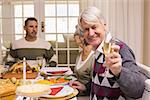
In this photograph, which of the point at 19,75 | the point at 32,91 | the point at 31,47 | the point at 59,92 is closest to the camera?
the point at 32,91

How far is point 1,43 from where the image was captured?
14.1 ft

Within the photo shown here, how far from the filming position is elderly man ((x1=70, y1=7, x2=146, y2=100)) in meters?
1.26

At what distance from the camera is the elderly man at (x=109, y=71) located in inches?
49.7

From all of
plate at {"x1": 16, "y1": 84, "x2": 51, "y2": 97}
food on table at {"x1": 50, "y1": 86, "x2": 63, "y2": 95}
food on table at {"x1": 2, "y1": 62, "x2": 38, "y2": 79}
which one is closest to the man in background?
food on table at {"x1": 2, "y1": 62, "x2": 38, "y2": 79}

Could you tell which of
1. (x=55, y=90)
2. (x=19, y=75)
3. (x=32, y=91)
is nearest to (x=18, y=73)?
(x=19, y=75)

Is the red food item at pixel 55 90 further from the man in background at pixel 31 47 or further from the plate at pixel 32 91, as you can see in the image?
the man in background at pixel 31 47

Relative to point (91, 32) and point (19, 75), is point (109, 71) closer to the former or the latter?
point (91, 32)

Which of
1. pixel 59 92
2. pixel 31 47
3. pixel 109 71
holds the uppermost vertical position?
pixel 31 47

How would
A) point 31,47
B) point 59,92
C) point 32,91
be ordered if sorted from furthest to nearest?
point 31,47 → point 59,92 → point 32,91

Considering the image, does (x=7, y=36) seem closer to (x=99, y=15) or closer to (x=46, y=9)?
(x=46, y=9)

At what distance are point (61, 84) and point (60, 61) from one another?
2.65 metres

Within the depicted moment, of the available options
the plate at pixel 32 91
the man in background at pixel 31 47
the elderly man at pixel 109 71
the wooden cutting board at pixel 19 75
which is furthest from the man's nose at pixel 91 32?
the man in background at pixel 31 47

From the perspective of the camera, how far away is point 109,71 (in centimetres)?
148

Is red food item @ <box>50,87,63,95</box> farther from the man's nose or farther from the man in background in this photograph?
the man in background
